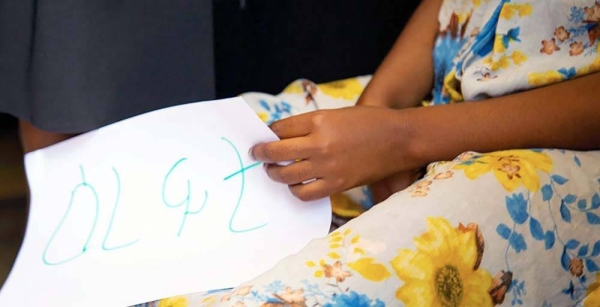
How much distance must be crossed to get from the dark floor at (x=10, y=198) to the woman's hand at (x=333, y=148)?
0.62 metres

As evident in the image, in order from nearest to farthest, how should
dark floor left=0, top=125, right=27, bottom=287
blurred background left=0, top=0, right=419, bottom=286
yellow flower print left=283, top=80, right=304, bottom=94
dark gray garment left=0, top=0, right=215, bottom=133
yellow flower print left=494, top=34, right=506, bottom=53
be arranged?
dark gray garment left=0, top=0, right=215, bottom=133
yellow flower print left=494, top=34, right=506, bottom=53
yellow flower print left=283, top=80, right=304, bottom=94
blurred background left=0, top=0, right=419, bottom=286
dark floor left=0, top=125, right=27, bottom=287

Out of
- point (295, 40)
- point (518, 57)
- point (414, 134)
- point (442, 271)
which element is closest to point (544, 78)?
point (518, 57)

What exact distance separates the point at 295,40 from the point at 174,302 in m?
0.57

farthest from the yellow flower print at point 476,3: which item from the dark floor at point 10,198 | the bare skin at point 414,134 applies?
the dark floor at point 10,198

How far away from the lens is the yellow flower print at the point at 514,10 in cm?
66

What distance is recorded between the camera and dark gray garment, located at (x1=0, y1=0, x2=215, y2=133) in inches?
22.2

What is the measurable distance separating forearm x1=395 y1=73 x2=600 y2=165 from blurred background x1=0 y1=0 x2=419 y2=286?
40 centimetres

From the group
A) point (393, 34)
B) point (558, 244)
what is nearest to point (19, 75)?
point (558, 244)

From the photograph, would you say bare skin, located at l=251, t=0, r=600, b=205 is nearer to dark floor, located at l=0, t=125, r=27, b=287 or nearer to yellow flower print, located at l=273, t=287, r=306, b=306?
yellow flower print, located at l=273, t=287, r=306, b=306

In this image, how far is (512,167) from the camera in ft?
1.84

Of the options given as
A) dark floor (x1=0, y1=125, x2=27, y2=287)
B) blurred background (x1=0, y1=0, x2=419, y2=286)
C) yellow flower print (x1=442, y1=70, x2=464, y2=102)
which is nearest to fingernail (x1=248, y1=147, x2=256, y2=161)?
yellow flower print (x1=442, y1=70, x2=464, y2=102)

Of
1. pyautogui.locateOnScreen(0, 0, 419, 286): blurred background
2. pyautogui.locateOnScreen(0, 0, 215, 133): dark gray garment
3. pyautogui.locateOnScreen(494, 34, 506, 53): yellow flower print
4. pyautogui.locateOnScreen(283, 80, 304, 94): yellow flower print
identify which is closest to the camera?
pyautogui.locateOnScreen(0, 0, 215, 133): dark gray garment

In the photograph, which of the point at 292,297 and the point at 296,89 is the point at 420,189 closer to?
the point at 292,297

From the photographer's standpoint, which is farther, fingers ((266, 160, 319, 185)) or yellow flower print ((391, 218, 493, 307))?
fingers ((266, 160, 319, 185))
